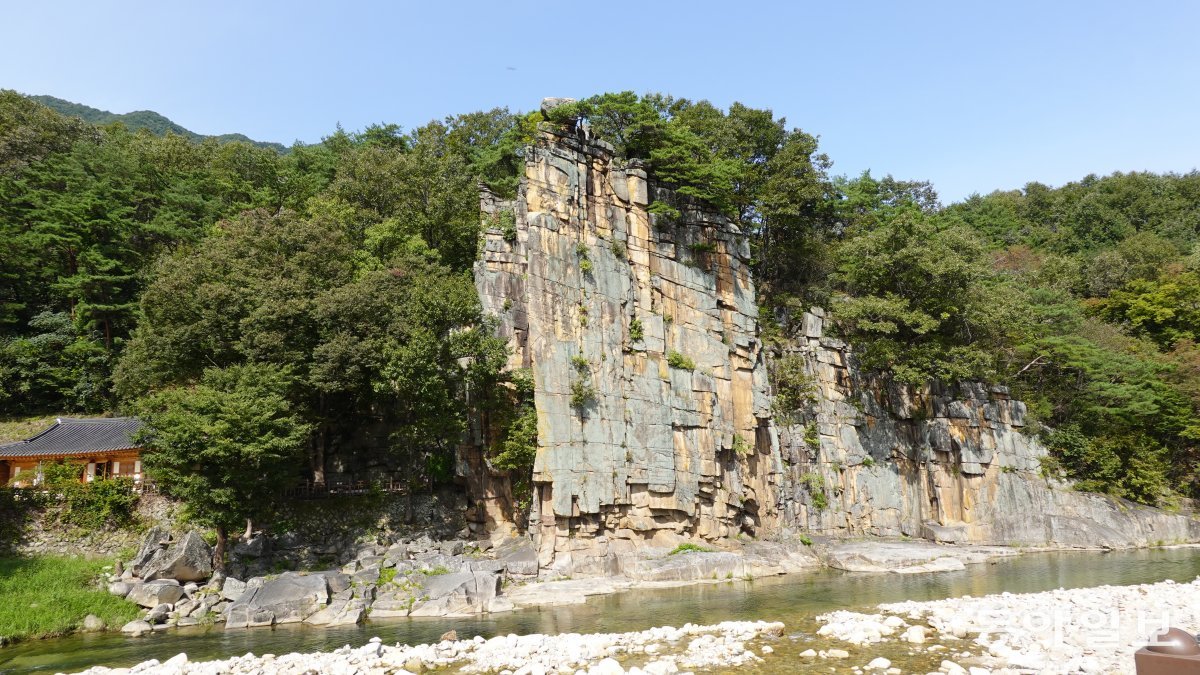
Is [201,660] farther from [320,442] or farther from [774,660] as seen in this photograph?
[320,442]

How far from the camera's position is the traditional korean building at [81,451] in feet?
93.9

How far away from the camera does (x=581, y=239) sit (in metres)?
34.5

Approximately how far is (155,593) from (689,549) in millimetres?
20565

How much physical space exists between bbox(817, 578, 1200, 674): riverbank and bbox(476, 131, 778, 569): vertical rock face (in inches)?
527

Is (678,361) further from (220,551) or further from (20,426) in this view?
(20,426)

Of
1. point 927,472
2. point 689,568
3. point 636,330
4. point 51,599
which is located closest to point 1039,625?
point 689,568

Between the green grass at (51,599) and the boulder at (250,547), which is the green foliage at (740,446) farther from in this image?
the green grass at (51,599)

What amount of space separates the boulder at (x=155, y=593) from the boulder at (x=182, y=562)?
0.76 metres

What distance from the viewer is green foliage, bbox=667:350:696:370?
34875mm

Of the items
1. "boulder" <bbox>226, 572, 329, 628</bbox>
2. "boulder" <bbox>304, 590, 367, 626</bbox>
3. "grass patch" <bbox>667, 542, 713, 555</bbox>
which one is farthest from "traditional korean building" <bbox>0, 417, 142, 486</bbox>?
"grass patch" <bbox>667, 542, 713, 555</bbox>

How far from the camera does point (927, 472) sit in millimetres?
40125

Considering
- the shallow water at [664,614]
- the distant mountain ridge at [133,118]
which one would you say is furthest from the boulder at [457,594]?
the distant mountain ridge at [133,118]

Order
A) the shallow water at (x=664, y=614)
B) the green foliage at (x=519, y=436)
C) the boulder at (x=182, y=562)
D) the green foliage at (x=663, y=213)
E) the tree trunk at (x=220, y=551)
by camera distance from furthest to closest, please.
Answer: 1. the green foliage at (x=663, y=213)
2. the green foliage at (x=519, y=436)
3. the tree trunk at (x=220, y=551)
4. the boulder at (x=182, y=562)
5. the shallow water at (x=664, y=614)

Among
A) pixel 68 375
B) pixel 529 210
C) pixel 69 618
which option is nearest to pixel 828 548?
pixel 529 210
